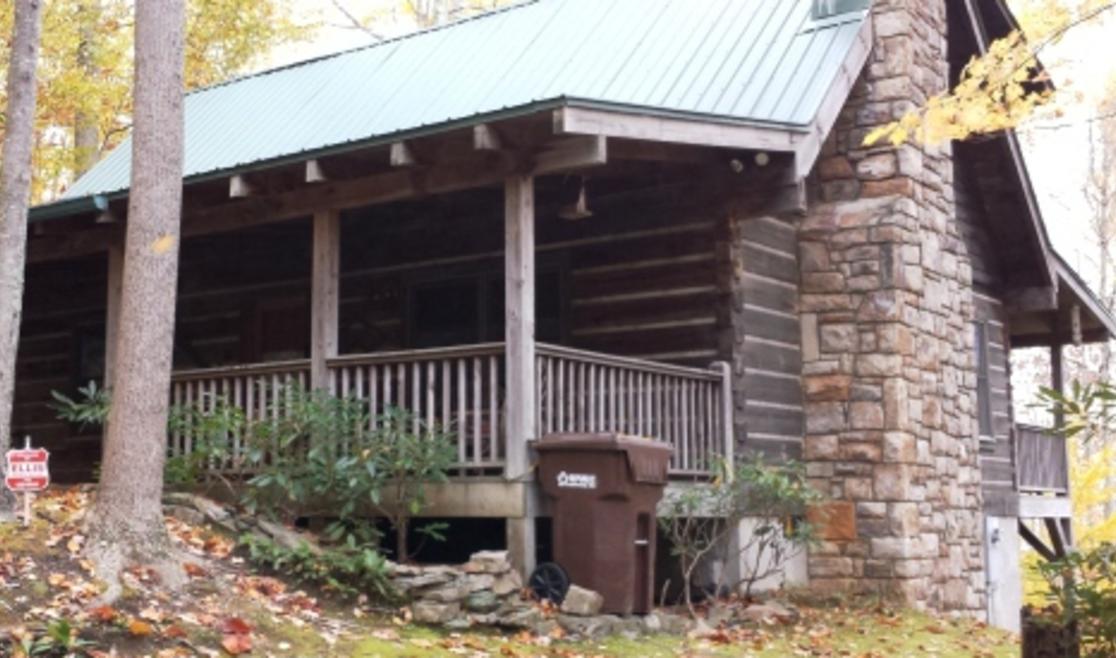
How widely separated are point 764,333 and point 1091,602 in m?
6.91

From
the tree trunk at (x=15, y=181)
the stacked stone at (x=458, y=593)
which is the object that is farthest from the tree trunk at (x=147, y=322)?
the stacked stone at (x=458, y=593)

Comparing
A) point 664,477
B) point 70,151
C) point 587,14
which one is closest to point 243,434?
point 664,477

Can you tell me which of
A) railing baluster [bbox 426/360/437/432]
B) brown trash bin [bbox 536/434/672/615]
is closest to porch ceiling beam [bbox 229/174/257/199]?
railing baluster [bbox 426/360/437/432]

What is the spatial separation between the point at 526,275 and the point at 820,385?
4.27 meters

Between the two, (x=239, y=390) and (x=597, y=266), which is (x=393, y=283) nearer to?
(x=597, y=266)

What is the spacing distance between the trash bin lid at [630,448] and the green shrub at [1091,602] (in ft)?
12.2

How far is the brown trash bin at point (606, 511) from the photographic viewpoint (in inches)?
386

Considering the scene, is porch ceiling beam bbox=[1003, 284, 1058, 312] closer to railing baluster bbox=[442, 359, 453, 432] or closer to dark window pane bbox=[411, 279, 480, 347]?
dark window pane bbox=[411, 279, 480, 347]

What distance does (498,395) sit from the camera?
12.0 m

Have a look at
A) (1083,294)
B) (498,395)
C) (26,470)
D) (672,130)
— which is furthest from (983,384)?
(26,470)

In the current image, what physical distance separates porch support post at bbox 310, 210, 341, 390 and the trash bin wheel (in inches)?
103

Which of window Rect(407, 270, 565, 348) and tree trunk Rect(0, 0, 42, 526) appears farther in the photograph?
window Rect(407, 270, 565, 348)

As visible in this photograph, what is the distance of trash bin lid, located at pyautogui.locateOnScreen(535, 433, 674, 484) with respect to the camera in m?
9.77

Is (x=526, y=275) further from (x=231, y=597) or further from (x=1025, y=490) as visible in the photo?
(x=1025, y=490)
